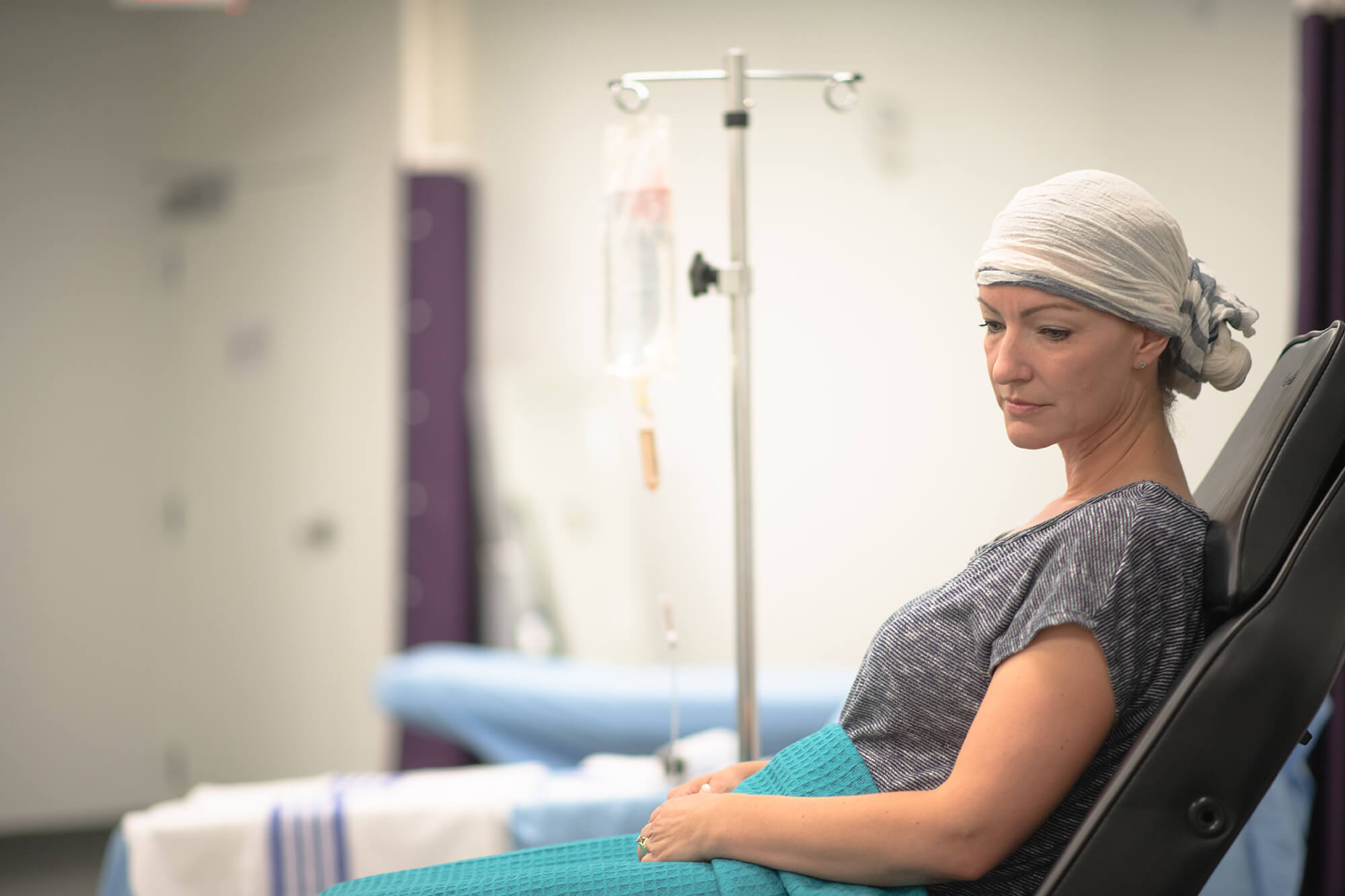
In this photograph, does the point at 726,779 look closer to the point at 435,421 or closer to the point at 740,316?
the point at 740,316

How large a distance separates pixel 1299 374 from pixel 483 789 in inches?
52.6

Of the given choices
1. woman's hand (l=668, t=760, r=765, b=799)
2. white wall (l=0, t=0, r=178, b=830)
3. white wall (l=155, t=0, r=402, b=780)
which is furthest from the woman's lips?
white wall (l=0, t=0, r=178, b=830)

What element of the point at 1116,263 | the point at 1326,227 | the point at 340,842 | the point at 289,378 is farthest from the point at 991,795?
the point at 289,378

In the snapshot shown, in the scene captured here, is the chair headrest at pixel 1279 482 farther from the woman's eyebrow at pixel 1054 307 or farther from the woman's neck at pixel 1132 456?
the woman's eyebrow at pixel 1054 307

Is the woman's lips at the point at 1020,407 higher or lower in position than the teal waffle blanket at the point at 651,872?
higher

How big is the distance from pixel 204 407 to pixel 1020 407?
3152mm

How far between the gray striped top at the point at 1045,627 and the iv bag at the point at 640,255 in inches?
25.5

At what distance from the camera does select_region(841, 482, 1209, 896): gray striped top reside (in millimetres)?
844

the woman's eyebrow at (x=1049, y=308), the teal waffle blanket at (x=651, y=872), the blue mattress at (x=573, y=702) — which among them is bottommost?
the blue mattress at (x=573, y=702)

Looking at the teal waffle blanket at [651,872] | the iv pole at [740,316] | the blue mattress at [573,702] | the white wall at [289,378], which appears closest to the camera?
the teal waffle blanket at [651,872]

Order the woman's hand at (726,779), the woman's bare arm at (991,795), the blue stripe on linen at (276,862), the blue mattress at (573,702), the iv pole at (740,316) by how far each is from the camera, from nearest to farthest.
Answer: the woman's bare arm at (991,795) → the woman's hand at (726,779) → the iv pole at (740,316) → the blue stripe on linen at (276,862) → the blue mattress at (573,702)

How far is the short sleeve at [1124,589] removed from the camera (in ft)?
2.73

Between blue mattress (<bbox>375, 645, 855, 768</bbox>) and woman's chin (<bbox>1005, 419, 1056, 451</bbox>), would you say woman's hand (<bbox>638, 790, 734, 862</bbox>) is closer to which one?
woman's chin (<bbox>1005, 419, 1056, 451</bbox>)

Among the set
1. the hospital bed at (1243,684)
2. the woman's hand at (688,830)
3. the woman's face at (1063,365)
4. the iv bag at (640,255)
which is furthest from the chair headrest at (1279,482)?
the iv bag at (640,255)
